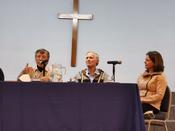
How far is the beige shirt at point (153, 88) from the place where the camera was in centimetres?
323

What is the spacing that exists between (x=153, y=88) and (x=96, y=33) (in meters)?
1.39

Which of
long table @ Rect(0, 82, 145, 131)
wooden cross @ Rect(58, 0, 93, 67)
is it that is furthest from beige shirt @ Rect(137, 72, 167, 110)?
wooden cross @ Rect(58, 0, 93, 67)

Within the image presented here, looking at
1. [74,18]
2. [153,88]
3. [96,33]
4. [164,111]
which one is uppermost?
[74,18]

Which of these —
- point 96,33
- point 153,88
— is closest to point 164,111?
point 153,88

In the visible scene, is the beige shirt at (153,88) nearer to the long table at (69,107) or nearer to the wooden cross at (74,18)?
the long table at (69,107)

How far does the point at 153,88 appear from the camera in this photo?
11.0 ft

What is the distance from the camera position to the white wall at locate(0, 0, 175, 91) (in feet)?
14.7

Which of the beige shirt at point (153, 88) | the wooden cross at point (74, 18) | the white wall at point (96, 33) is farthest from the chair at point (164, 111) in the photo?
the wooden cross at point (74, 18)

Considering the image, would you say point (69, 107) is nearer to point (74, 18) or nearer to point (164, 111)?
point (164, 111)

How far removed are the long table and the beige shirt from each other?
97 centimetres

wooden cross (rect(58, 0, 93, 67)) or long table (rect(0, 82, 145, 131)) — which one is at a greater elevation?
wooden cross (rect(58, 0, 93, 67))

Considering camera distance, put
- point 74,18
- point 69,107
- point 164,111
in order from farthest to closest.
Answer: point 74,18 < point 164,111 < point 69,107

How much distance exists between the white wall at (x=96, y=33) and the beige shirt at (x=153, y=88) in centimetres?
106

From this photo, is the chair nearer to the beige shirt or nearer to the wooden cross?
the beige shirt
